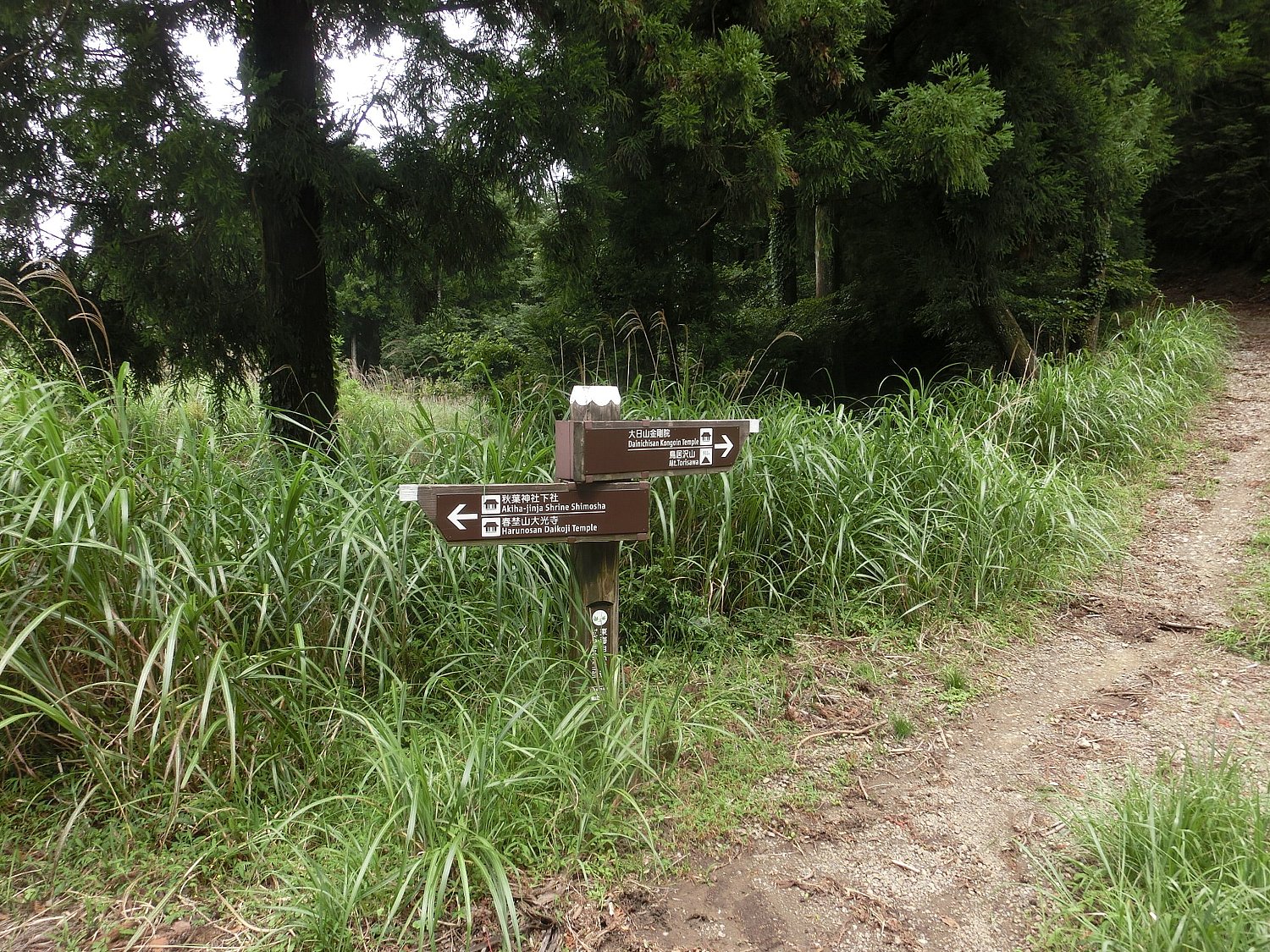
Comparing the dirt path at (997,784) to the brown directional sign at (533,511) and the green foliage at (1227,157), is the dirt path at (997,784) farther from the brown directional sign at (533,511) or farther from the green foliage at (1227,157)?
the green foliage at (1227,157)

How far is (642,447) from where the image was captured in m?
2.88

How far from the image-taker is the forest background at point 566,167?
4316 mm

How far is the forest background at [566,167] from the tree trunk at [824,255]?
196 cm

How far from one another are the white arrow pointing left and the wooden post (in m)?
0.44

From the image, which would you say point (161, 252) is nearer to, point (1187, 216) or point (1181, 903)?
point (1181, 903)

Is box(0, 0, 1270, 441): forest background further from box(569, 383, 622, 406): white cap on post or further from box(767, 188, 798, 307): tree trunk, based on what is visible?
box(767, 188, 798, 307): tree trunk

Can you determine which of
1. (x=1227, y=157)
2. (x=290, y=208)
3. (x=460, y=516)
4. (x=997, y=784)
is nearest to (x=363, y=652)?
(x=460, y=516)

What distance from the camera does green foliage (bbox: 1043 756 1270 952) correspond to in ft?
6.17

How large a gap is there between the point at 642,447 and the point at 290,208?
385 cm

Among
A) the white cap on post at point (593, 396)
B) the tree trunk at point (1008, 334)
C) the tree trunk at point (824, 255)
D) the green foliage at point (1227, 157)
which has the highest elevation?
the green foliage at point (1227, 157)

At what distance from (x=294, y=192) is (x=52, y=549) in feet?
11.0

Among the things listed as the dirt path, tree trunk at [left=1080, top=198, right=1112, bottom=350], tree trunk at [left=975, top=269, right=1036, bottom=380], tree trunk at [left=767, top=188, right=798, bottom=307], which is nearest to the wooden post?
the dirt path

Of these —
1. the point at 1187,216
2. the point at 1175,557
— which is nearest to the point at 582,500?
the point at 1175,557

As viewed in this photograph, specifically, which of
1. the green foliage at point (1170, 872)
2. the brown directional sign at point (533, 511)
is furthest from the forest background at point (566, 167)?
the green foliage at point (1170, 872)
